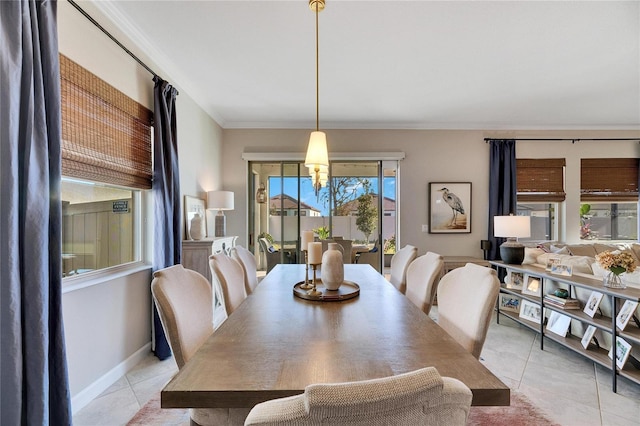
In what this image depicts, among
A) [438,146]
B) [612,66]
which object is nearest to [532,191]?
[438,146]

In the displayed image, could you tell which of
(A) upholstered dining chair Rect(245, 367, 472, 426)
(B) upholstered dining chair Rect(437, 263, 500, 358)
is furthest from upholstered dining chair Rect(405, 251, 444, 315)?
(A) upholstered dining chair Rect(245, 367, 472, 426)

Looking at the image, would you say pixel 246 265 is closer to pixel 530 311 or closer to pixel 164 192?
pixel 164 192

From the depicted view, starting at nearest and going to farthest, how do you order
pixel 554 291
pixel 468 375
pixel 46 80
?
pixel 468 375 → pixel 46 80 → pixel 554 291

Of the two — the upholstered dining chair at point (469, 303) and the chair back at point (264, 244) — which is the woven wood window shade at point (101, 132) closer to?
the upholstered dining chair at point (469, 303)

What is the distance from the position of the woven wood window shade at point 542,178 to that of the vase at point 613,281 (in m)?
2.94

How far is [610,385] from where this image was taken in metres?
2.29

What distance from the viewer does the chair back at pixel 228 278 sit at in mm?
1832

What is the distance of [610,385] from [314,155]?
2.73 metres

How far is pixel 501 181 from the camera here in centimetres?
493

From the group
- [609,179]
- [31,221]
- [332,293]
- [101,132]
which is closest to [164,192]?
[101,132]

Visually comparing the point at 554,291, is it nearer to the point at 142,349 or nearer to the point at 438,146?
the point at 438,146

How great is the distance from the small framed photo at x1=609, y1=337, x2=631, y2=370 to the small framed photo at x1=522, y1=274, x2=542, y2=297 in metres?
0.81

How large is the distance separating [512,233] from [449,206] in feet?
4.36

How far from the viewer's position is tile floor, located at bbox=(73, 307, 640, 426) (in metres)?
1.93
